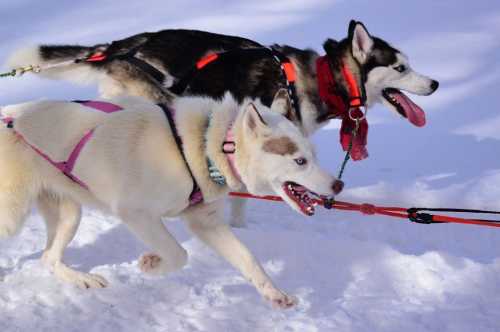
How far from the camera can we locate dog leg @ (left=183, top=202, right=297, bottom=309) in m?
2.63

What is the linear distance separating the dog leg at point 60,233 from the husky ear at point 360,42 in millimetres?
1966

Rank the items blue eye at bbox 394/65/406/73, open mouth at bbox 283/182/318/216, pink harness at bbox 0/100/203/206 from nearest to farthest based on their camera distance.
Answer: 1. open mouth at bbox 283/182/318/216
2. pink harness at bbox 0/100/203/206
3. blue eye at bbox 394/65/406/73

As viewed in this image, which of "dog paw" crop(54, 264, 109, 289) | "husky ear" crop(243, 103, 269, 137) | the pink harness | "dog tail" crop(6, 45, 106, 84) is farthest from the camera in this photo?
"dog tail" crop(6, 45, 106, 84)

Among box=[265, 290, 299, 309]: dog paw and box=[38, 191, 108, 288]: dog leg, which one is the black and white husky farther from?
box=[265, 290, 299, 309]: dog paw

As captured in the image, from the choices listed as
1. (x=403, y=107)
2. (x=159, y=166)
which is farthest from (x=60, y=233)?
(x=403, y=107)

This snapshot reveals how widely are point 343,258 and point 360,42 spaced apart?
4.47 feet

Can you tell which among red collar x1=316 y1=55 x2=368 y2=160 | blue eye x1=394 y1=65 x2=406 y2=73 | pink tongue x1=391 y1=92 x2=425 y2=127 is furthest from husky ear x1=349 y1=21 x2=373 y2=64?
pink tongue x1=391 y1=92 x2=425 y2=127

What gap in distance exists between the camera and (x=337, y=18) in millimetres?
10047

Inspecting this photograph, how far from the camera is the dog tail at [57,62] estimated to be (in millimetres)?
3971

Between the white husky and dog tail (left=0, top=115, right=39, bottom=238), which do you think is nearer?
the white husky

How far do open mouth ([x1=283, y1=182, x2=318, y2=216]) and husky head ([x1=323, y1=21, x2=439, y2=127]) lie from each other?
5.37 feet

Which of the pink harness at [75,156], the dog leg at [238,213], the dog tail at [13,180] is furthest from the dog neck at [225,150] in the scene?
the dog leg at [238,213]

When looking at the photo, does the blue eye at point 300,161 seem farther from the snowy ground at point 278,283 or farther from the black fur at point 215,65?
the black fur at point 215,65

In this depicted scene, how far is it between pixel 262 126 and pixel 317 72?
1.66m
